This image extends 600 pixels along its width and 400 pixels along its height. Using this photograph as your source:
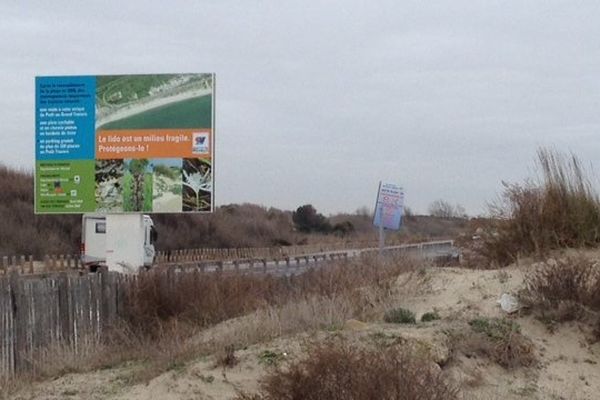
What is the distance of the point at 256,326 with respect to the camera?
35.5ft

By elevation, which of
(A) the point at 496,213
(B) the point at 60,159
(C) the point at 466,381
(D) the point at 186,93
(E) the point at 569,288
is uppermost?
(D) the point at 186,93

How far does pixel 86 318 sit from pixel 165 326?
1207 millimetres

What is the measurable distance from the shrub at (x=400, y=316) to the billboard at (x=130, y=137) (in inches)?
471

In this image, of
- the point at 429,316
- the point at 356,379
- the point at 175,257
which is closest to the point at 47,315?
the point at 429,316

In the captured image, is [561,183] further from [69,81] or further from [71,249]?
[71,249]

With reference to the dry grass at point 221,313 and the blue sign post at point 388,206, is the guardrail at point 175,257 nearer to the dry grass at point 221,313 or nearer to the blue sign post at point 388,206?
the blue sign post at point 388,206

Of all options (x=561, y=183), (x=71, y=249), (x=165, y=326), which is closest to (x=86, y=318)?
(x=165, y=326)

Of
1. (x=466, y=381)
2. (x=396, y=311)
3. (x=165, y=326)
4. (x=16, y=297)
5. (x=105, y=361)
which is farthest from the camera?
(x=165, y=326)

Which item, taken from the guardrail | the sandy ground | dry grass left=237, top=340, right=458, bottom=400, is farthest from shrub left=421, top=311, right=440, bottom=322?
the guardrail

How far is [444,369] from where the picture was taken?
898 cm

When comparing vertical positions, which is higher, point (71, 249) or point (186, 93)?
point (186, 93)

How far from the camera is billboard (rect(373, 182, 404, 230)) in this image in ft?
83.9

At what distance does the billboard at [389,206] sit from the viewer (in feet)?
83.9

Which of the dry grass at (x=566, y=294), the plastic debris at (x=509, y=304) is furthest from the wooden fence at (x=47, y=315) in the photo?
the dry grass at (x=566, y=294)
